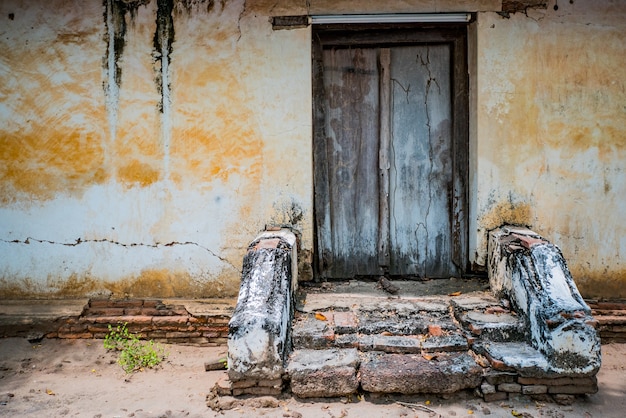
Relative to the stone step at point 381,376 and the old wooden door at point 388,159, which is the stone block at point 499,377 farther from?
the old wooden door at point 388,159

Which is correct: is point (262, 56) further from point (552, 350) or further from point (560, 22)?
point (552, 350)

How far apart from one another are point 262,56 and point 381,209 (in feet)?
5.75

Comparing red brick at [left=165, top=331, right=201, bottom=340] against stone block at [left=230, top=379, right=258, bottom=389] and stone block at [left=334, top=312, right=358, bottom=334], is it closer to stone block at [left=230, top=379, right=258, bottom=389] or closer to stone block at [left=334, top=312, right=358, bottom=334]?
stone block at [left=230, top=379, right=258, bottom=389]

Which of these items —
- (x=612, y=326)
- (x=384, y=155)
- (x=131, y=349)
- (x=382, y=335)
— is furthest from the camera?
(x=384, y=155)

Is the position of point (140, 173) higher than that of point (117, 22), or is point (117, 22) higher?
point (117, 22)

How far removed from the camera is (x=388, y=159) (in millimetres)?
5324

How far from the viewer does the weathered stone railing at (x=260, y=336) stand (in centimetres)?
380

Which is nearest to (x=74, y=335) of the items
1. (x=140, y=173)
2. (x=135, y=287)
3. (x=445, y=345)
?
(x=135, y=287)

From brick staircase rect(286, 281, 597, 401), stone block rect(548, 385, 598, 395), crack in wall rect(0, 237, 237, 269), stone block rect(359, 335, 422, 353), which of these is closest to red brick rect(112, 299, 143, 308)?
crack in wall rect(0, 237, 237, 269)

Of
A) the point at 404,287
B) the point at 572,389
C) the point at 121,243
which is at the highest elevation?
the point at 121,243

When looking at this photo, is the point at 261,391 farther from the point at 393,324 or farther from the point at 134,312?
the point at 134,312

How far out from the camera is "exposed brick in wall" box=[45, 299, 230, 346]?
497cm

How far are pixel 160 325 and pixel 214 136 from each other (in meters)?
1.71

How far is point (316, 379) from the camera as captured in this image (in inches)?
150
